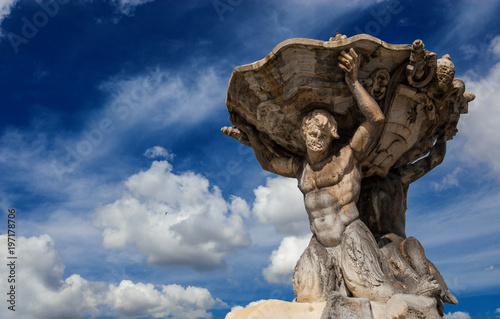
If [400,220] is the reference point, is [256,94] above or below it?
above

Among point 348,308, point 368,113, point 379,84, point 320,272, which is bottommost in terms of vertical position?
point 348,308

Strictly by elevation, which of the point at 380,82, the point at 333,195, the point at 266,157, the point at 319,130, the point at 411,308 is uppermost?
the point at 380,82

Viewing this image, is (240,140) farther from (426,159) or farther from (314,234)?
(426,159)

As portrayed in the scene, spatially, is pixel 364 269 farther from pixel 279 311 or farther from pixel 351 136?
pixel 351 136

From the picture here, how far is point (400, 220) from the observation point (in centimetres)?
845

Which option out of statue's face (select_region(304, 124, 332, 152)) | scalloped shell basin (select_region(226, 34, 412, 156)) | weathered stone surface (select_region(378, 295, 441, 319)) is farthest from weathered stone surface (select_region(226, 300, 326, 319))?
scalloped shell basin (select_region(226, 34, 412, 156))

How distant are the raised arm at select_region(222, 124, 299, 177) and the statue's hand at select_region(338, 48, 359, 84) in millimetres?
1913

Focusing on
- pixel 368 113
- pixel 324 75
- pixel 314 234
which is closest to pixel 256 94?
pixel 324 75

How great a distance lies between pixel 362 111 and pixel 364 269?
235 cm

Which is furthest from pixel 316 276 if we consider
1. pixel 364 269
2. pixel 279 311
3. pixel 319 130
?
pixel 319 130

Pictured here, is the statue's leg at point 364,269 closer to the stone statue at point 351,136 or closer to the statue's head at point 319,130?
the stone statue at point 351,136

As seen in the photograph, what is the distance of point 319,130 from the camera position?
24.1ft

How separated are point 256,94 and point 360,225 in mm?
2659

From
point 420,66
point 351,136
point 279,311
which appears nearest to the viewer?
point 279,311
